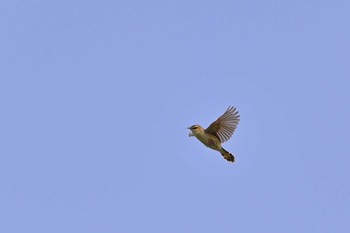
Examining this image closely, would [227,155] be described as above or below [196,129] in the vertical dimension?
below

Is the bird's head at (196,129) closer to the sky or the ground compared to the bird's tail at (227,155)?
closer to the sky

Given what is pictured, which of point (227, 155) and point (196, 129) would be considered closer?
point (227, 155)

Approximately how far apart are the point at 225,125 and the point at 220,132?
1.03 ft

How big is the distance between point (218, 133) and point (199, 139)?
68 centimetres

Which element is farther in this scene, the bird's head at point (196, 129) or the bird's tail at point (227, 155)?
the bird's head at point (196, 129)

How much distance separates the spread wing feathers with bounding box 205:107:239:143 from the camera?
22.4 metres

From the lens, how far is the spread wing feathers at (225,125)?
22.4m

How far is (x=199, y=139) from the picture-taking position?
75.9 ft

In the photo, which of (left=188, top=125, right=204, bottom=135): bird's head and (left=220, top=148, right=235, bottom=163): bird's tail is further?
(left=188, top=125, right=204, bottom=135): bird's head

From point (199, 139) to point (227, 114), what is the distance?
1.35m

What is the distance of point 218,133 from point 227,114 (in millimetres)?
776

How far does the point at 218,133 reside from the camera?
74.9 ft

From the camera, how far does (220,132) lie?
22.8m

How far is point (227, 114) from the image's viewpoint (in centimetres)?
2241
